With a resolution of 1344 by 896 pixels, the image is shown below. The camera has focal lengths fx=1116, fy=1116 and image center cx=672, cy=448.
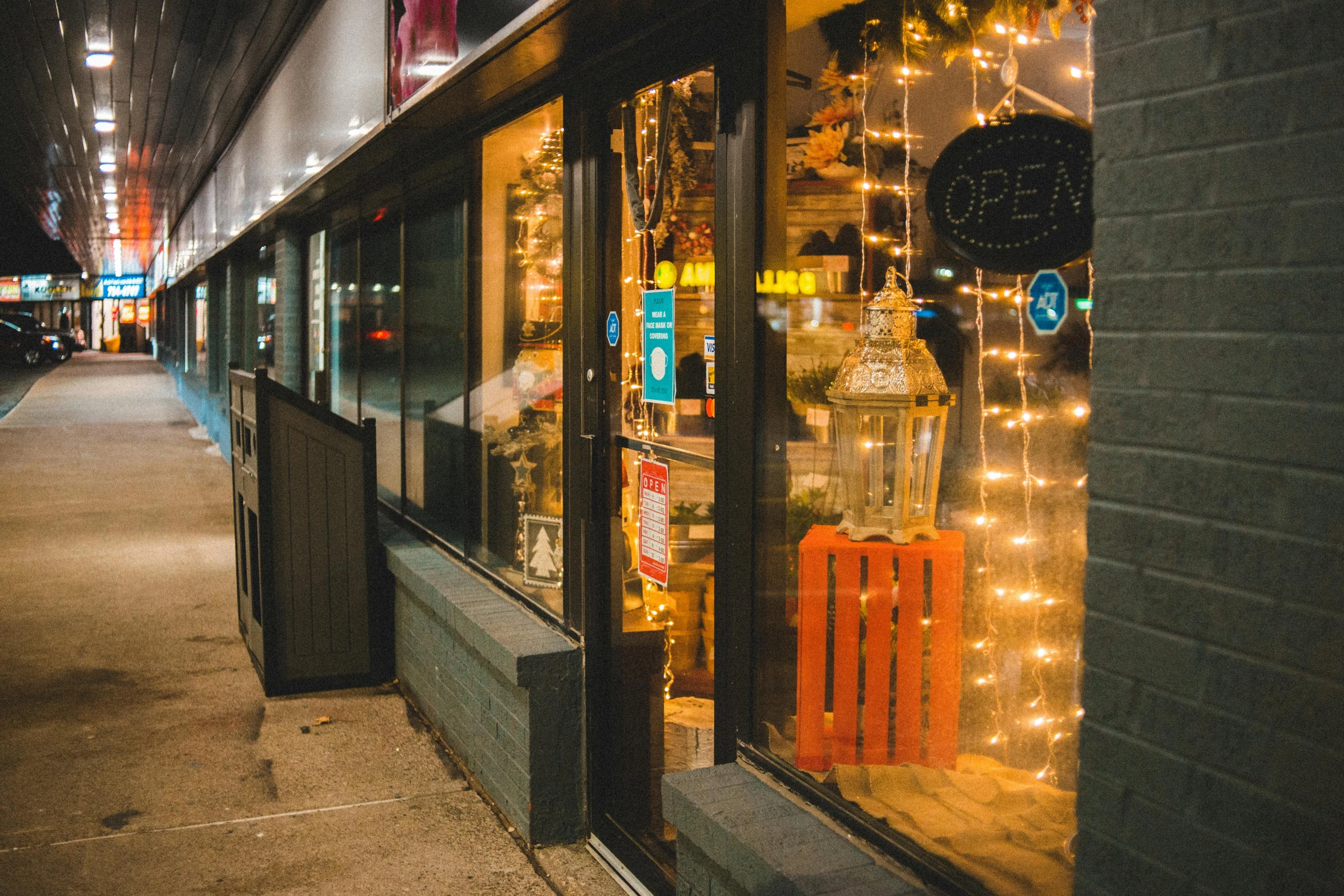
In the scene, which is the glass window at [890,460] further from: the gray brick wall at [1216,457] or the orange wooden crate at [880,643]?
the gray brick wall at [1216,457]

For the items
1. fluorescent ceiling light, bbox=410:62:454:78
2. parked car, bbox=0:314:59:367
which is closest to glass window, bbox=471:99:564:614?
fluorescent ceiling light, bbox=410:62:454:78

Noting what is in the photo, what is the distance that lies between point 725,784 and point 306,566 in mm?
3460

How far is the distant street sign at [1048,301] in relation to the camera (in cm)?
218

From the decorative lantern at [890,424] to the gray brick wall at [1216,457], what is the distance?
1.22 metres

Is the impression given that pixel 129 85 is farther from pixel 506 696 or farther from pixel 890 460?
pixel 890 460

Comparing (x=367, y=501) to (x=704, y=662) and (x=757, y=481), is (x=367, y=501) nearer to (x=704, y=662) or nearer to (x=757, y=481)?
(x=704, y=662)

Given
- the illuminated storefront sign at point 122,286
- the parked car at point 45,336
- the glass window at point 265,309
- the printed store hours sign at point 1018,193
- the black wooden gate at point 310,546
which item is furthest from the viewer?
the illuminated storefront sign at point 122,286

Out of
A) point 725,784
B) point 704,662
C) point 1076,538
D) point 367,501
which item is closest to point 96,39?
point 367,501

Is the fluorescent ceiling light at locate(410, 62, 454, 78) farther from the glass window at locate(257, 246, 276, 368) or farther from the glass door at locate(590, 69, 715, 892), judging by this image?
the glass window at locate(257, 246, 276, 368)

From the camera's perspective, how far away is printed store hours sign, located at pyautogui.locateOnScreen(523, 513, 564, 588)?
462 cm

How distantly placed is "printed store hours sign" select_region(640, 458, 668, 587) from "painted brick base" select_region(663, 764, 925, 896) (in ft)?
3.03

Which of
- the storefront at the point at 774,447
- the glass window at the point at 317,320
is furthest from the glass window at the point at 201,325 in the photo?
the storefront at the point at 774,447

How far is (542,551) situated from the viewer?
476 cm

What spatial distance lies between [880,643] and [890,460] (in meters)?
0.52
